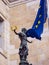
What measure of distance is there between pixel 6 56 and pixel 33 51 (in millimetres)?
984

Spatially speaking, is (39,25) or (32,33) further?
(39,25)

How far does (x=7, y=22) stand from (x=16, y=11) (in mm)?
585

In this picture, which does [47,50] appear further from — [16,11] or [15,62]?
[16,11]

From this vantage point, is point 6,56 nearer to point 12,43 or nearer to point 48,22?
A: point 12,43

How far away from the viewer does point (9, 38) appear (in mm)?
13172

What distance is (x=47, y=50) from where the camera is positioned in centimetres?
1236

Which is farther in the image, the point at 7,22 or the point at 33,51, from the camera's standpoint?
the point at 7,22

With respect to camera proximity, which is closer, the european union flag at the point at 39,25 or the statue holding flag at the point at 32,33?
the statue holding flag at the point at 32,33

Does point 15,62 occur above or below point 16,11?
below

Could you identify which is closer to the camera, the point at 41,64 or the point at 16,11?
the point at 41,64

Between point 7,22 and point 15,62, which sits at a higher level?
point 7,22

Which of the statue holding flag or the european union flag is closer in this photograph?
the statue holding flag

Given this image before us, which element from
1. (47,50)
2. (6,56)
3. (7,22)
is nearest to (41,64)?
(47,50)

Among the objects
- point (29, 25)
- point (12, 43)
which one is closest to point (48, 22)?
point (29, 25)
